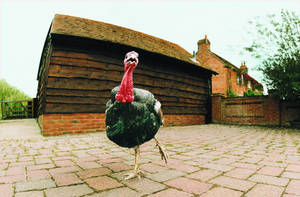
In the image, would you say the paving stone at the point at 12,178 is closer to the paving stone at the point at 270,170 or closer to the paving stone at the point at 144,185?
the paving stone at the point at 144,185

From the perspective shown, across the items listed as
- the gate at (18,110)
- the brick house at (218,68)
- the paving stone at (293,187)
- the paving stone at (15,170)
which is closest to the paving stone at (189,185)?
the paving stone at (293,187)

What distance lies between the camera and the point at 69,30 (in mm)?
6590

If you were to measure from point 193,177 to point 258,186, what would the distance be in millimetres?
696

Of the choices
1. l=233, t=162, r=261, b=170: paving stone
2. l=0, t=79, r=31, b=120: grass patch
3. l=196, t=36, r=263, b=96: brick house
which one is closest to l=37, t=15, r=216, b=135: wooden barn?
l=233, t=162, r=261, b=170: paving stone

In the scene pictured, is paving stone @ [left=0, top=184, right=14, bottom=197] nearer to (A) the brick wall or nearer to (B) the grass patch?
(A) the brick wall

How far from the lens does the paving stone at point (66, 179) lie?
2160mm

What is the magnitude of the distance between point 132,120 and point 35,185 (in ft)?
4.21

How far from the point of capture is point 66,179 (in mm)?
2287

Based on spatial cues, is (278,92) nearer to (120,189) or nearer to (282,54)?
(282,54)

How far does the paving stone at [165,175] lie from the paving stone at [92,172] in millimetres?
595

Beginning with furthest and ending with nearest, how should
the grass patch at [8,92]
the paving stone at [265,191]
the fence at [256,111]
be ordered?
1. the grass patch at [8,92]
2. the fence at [256,111]
3. the paving stone at [265,191]

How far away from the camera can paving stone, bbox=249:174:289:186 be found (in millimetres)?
2146

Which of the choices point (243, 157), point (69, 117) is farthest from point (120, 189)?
point (69, 117)

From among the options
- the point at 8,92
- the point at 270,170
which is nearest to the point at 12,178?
the point at 270,170
